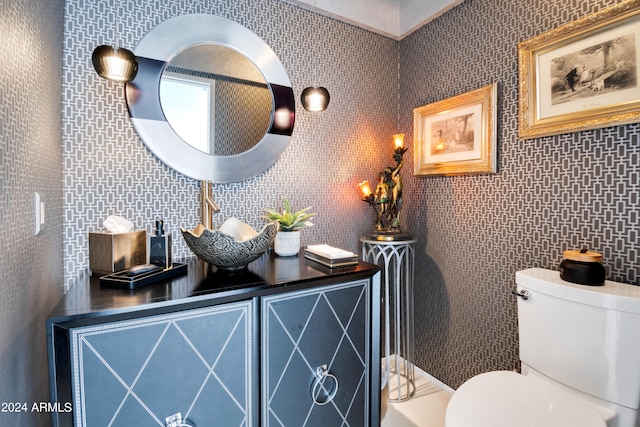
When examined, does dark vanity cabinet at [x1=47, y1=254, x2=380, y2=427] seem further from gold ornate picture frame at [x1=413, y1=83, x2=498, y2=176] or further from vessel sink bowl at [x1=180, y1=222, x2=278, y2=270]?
gold ornate picture frame at [x1=413, y1=83, x2=498, y2=176]

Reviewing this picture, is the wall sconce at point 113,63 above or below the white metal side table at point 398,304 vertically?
above

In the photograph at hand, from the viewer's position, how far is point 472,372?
1685 mm

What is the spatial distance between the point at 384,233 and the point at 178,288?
1.11 metres

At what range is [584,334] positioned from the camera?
110 cm

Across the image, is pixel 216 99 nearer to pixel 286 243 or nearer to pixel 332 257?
A: pixel 286 243

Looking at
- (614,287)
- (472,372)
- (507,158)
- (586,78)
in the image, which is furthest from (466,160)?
(472,372)

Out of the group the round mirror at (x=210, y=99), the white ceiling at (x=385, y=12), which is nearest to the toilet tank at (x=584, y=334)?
the round mirror at (x=210, y=99)

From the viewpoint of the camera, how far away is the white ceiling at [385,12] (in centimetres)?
175

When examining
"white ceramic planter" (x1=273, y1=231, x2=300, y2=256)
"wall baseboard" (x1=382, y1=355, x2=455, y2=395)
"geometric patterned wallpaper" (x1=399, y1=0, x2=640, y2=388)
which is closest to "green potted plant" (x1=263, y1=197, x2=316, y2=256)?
"white ceramic planter" (x1=273, y1=231, x2=300, y2=256)

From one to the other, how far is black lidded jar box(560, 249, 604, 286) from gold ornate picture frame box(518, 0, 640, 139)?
1.64ft

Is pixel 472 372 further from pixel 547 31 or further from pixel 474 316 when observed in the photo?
pixel 547 31

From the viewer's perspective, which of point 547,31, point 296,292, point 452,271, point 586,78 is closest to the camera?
point 296,292

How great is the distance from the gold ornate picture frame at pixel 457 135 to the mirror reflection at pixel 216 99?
3.09ft

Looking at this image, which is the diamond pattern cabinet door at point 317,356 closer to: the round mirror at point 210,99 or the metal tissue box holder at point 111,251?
the metal tissue box holder at point 111,251
